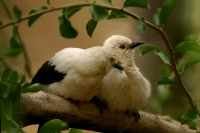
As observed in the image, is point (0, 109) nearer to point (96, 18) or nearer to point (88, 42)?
point (96, 18)

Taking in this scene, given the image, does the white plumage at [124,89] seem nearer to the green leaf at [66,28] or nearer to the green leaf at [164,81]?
the green leaf at [164,81]

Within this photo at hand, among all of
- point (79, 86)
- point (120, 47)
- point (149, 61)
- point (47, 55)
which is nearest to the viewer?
point (79, 86)

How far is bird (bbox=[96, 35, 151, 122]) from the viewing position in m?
1.02

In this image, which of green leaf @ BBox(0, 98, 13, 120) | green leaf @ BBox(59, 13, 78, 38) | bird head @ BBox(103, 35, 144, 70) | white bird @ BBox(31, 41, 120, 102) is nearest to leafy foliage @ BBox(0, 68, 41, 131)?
green leaf @ BBox(0, 98, 13, 120)

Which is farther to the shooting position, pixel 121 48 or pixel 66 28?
pixel 121 48

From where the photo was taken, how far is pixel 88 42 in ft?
4.30

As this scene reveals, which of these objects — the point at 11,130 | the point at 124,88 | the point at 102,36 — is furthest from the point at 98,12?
the point at 102,36

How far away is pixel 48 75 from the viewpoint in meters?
1.04

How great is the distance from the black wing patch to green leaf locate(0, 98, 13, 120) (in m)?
0.34

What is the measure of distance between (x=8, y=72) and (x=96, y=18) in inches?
8.4

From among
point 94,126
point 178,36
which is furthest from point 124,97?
point 178,36

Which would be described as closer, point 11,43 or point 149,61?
point 11,43

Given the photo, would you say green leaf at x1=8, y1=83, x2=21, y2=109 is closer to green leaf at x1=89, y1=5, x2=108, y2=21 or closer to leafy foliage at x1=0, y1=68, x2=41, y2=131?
leafy foliage at x1=0, y1=68, x2=41, y2=131

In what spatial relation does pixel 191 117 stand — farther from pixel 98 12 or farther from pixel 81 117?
pixel 98 12
